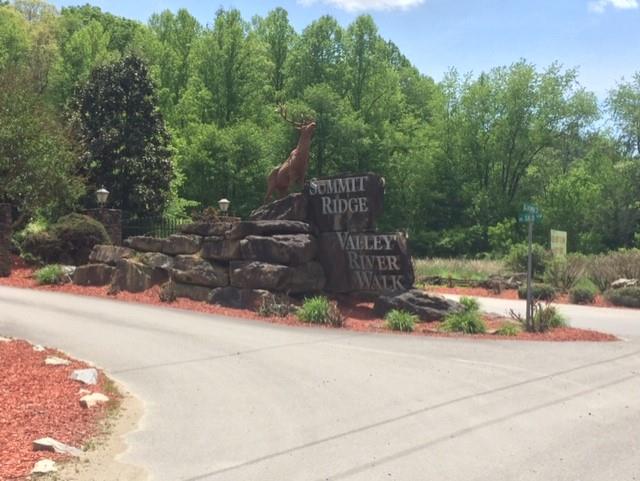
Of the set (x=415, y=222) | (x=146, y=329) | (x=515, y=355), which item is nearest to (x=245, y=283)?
(x=146, y=329)


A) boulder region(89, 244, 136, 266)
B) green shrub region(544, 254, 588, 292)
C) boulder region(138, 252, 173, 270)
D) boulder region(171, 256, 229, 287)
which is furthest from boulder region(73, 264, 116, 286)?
green shrub region(544, 254, 588, 292)

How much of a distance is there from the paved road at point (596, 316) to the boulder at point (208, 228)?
762 cm

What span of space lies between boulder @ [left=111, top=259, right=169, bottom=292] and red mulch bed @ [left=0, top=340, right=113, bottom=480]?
8612 millimetres

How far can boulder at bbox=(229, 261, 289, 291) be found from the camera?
15.3 meters

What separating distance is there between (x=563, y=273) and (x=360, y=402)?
1907cm

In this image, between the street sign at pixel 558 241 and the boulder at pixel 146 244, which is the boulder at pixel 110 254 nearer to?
the boulder at pixel 146 244

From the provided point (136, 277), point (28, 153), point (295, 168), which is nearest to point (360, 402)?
point (28, 153)

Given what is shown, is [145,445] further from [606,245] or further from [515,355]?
[606,245]

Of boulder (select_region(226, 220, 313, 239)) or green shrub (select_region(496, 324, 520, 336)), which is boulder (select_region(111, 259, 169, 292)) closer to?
boulder (select_region(226, 220, 313, 239))

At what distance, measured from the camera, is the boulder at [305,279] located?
1555 centimetres

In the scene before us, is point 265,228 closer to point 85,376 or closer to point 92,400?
point 85,376

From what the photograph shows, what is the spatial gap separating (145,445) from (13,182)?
8.73 metres

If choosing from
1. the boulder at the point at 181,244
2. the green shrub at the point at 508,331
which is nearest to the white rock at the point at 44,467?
the green shrub at the point at 508,331

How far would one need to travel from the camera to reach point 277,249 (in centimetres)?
1562
